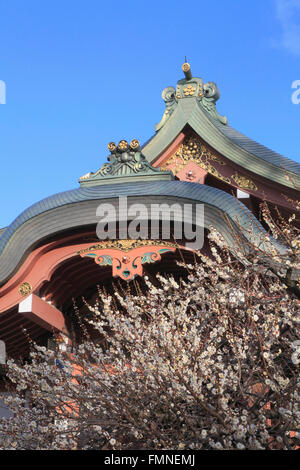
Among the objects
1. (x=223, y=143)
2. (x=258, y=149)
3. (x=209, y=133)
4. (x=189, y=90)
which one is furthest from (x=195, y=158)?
(x=189, y=90)

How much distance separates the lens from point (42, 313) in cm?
883

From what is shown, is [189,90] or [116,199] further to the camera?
[189,90]

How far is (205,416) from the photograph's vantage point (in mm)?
5910

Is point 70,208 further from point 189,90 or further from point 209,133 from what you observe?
point 189,90

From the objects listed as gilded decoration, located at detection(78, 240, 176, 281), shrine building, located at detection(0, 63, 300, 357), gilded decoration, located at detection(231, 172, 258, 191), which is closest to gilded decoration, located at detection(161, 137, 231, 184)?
gilded decoration, located at detection(231, 172, 258, 191)

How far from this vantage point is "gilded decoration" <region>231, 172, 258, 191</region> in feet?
34.5

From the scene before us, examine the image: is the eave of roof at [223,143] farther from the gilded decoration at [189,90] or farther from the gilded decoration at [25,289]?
the gilded decoration at [25,289]

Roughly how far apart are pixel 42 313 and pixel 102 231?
1471 mm

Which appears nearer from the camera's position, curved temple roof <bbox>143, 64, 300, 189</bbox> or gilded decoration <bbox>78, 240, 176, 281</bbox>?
gilded decoration <bbox>78, 240, 176, 281</bbox>

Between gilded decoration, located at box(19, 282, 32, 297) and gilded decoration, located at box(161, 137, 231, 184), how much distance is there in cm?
358

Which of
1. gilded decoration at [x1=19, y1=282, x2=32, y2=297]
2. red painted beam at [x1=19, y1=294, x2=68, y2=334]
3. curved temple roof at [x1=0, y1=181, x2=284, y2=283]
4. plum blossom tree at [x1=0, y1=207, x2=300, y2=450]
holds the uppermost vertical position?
curved temple roof at [x1=0, y1=181, x2=284, y2=283]

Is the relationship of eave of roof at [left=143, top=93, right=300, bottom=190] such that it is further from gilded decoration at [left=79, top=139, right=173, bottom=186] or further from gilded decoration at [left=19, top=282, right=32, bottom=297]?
gilded decoration at [left=19, top=282, right=32, bottom=297]

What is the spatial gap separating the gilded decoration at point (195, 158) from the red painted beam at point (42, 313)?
3.39m
